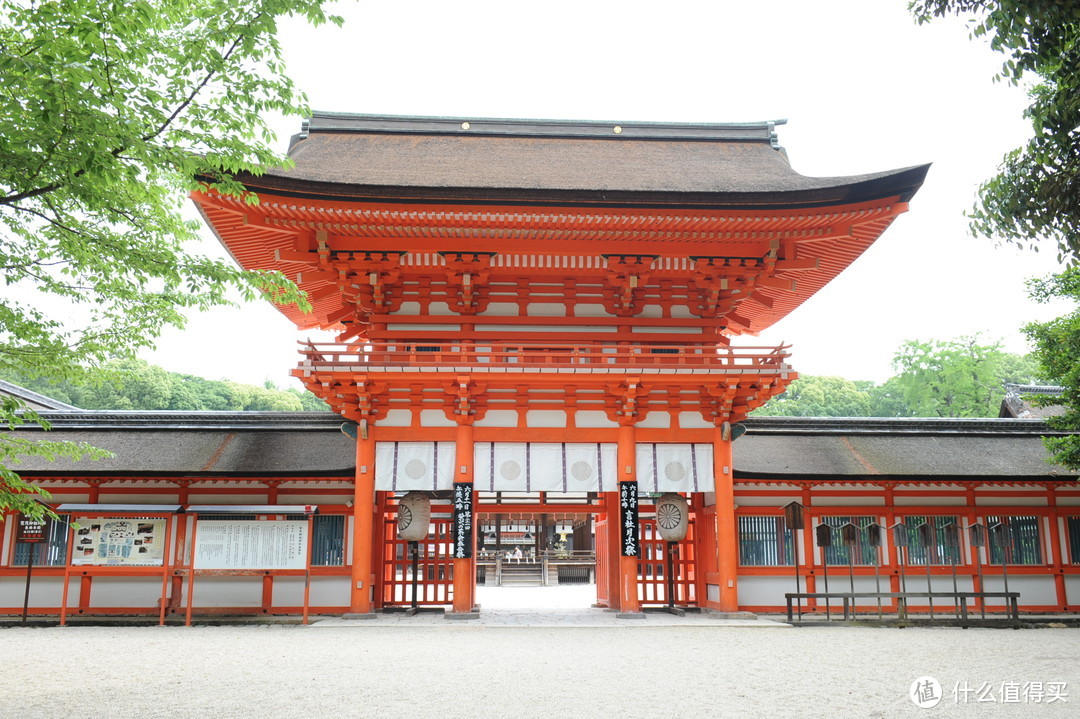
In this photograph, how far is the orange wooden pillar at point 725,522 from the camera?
12883 millimetres

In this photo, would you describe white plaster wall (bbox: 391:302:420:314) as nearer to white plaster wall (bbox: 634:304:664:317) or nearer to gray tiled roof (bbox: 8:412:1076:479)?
gray tiled roof (bbox: 8:412:1076:479)

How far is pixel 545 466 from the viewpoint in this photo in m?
12.9

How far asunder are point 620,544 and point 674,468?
153 centimetres

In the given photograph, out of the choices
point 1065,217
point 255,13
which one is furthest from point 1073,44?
point 255,13

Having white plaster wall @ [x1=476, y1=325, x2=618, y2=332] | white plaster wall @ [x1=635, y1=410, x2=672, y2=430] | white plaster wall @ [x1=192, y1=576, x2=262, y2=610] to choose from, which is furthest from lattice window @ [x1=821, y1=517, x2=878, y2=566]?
white plaster wall @ [x1=192, y1=576, x2=262, y2=610]

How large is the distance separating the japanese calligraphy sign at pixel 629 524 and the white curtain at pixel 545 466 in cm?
36

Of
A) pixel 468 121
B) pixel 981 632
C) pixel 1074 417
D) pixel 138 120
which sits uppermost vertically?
pixel 468 121

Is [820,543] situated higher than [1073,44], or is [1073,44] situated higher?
[1073,44]

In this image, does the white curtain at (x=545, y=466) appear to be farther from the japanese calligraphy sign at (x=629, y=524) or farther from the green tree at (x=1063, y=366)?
the green tree at (x=1063, y=366)

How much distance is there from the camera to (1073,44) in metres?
7.02

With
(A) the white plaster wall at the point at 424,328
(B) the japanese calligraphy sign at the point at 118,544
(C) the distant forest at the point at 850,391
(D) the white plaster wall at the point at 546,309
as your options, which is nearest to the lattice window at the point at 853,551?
(D) the white plaster wall at the point at 546,309

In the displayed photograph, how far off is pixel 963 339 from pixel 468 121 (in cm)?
3528

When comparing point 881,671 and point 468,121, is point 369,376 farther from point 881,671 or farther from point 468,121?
point 881,671

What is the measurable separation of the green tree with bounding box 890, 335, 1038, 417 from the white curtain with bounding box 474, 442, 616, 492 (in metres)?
34.0
